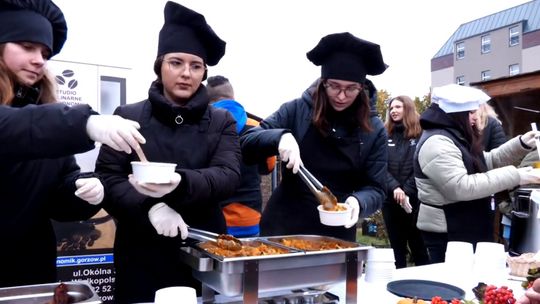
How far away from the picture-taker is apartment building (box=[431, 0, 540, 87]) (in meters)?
26.5

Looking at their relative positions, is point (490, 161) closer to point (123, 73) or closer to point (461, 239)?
point (461, 239)

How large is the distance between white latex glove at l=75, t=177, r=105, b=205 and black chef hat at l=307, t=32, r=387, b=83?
3.84 ft

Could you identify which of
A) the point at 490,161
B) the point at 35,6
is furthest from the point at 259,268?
the point at 490,161

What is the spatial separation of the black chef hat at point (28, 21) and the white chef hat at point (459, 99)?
6.88ft

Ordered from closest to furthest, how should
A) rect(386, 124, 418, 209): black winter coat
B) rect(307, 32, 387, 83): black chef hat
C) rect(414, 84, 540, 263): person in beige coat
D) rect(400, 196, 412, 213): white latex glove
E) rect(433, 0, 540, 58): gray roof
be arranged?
rect(307, 32, 387, 83): black chef hat, rect(414, 84, 540, 263): person in beige coat, rect(400, 196, 412, 213): white latex glove, rect(386, 124, 418, 209): black winter coat, rect(433, 0, 540, 58): gray roof

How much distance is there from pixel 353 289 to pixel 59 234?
3.03 m

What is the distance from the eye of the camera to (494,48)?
28.4m

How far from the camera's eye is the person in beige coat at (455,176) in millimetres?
2439

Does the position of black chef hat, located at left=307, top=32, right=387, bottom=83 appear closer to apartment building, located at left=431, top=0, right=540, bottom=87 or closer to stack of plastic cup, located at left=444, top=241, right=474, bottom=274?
stack of plastic cup, located at left=444, top=241, right=474, bottom=274

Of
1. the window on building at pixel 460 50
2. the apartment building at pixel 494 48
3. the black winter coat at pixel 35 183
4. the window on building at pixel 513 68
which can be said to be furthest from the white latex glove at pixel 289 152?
the window on building at pixel 460 50

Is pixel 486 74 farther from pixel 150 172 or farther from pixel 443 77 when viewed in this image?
pixel 150 172

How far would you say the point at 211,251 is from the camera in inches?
55.1

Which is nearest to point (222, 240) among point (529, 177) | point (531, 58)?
point (529, 177)

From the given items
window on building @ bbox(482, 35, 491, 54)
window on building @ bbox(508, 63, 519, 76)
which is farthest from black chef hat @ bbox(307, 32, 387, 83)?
window on building @ bbox(482, 35, 491, 54)
